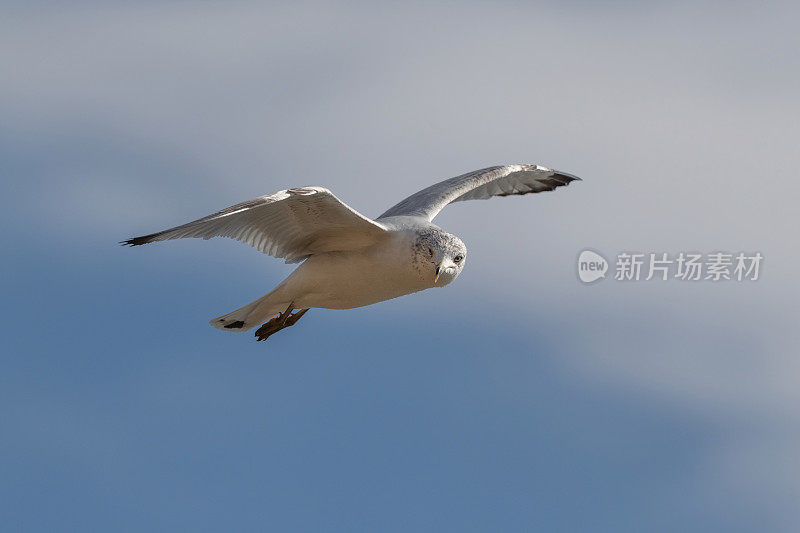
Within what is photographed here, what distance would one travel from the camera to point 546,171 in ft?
67.9

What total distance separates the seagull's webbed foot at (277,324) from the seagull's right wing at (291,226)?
91 centimetres

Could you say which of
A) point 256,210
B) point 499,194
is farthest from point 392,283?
point 499,194

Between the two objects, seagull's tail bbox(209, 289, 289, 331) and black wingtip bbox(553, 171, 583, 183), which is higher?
black wingtip bbox(553, 171, 583, 183)

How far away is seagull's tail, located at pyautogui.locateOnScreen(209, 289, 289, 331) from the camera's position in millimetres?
16314

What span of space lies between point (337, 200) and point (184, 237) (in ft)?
6.31

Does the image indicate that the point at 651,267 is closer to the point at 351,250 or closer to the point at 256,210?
the point at 351,250

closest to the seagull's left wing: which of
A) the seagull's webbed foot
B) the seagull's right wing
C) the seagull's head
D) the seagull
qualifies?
the seagull

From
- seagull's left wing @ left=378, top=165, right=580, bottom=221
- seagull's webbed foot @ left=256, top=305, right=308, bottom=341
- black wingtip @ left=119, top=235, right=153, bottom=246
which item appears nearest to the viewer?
black wingtip @ left=119, top=235, right=153, bottom=246

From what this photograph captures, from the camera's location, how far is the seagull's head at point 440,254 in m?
15.3

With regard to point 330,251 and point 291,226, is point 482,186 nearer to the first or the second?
point 330,251

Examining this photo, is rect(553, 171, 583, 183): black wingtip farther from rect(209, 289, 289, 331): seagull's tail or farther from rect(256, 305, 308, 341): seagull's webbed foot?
rect(209, 289, 289, 331): seagull's tail

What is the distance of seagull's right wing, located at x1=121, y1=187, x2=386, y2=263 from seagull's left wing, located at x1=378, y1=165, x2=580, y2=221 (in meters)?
1.84

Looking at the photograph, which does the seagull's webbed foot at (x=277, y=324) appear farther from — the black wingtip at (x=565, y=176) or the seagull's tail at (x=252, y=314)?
the black wingtip at (x=565, y=176)

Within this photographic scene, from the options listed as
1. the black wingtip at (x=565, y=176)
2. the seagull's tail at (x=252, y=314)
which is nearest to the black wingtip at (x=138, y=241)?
the seagull's tail at (x=252, y=314)
